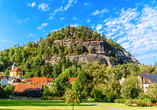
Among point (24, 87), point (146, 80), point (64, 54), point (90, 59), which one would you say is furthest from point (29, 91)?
point (90, 59)

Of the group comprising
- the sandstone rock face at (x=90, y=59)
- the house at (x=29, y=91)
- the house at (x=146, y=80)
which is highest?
the sandstone rock face at (x=90, y=59)

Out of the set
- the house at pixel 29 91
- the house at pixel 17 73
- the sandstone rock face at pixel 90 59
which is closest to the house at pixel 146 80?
the house at pixel 29 91

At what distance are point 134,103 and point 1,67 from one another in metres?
109

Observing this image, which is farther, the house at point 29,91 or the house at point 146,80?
the house at point 29,91

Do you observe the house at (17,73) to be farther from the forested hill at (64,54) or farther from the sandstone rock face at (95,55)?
the sandstone rock face at (95,55)

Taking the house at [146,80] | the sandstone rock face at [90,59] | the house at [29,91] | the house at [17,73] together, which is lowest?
the house at [29,91]

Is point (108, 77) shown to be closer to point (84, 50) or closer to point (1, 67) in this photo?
point (84, 50)

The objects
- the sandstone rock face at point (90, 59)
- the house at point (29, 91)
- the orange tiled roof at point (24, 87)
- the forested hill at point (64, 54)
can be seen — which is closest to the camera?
the house at point (29, 91)

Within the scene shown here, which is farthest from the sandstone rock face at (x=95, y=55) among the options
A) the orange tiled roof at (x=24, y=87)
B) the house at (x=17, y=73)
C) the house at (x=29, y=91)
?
the house at (x=29, y=91)

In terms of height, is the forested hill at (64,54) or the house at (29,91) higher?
the forested hill at (64,54)

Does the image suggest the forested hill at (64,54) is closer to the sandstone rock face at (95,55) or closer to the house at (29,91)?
the sandstone rock face at (95,55)

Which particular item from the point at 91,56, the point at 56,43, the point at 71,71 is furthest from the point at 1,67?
the point at 91,56

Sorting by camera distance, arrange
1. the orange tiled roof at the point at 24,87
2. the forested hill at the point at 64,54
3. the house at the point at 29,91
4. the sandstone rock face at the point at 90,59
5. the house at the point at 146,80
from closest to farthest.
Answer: the house at the point at 146,80 → the house at the point at 29,91 → the orange tiled roof at the point at 24,87 → the forested hill at the point at 64,54 → the sandstone rock face at the point at 90,59

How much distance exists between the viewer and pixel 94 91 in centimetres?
3762
